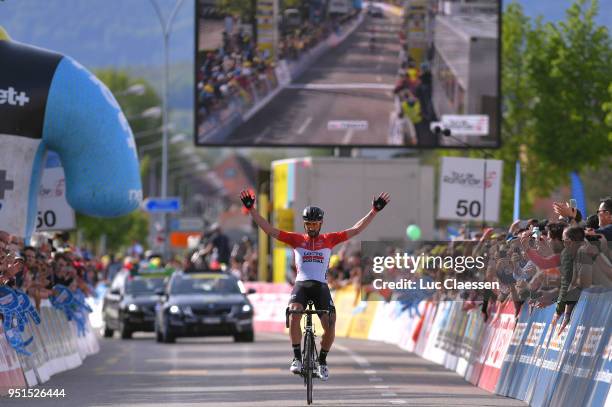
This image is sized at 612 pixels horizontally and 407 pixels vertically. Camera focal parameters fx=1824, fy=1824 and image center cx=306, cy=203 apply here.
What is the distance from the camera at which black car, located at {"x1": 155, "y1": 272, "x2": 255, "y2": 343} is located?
103 feet

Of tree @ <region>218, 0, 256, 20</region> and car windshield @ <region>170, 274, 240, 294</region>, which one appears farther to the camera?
tree @ <region>218, 0, 256, 20</region>

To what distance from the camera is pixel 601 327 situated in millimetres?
14398

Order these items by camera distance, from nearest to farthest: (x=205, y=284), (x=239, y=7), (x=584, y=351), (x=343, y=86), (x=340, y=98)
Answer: (x=584, y=351) → (x=205, y=284) → (x=239, y=7) → (x=340, y=98) → (x=343, y=86)

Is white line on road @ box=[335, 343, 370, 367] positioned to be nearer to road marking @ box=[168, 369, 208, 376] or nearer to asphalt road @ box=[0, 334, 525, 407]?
asphalt road @ box=[0, 334, 525, 407]

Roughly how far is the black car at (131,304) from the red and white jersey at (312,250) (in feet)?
57.4

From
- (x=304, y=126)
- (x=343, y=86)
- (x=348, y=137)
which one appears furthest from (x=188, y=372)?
(x=343, y=86)

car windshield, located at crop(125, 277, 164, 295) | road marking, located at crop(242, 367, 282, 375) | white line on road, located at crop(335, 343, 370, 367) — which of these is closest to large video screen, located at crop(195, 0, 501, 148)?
car windshield, located at crop(125, 277, 164, 295)

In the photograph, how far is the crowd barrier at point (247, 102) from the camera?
40.1 metres

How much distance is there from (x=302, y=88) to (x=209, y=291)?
920cm

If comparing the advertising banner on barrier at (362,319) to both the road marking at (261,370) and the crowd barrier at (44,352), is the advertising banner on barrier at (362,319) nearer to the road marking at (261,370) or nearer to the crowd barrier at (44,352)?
the crowd barrier at (44,352)

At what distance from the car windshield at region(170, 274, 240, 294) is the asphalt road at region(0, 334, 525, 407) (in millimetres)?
2166

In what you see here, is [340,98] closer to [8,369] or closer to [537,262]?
[8,369]

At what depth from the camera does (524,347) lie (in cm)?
1772

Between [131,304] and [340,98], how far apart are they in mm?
8152
